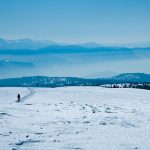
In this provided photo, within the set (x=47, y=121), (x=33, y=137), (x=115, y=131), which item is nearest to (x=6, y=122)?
(x=47, y=121)

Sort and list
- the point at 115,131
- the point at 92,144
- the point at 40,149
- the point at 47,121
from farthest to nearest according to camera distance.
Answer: the point at 47,121 → the point at 115,131 → the point at 92,144 → the point at 40,149

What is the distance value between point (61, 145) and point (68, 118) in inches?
549

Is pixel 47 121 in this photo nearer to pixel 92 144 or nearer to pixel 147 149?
pixel 92 144

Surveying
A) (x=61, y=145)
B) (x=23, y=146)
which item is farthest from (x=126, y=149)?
(x=23, y=146)

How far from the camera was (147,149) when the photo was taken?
20.2 meters

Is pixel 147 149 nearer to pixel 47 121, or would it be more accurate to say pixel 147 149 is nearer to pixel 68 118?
pixel 47 121

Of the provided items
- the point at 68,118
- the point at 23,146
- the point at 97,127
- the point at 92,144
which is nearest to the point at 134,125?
the point at 97,127

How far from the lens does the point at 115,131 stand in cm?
2762

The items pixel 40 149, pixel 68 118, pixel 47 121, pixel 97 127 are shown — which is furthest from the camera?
pixel 68 118

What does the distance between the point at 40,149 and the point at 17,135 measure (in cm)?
489

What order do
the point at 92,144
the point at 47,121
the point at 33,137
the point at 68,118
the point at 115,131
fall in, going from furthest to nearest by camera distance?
the point at 68,118, the point at 47,121, the point at 115,131, the point at 33,137, the point at 92,144

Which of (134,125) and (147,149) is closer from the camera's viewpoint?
(147,149)

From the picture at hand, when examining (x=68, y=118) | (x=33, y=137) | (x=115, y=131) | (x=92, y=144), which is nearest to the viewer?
(x=92, y=144)

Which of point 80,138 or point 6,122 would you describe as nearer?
point 80,138
